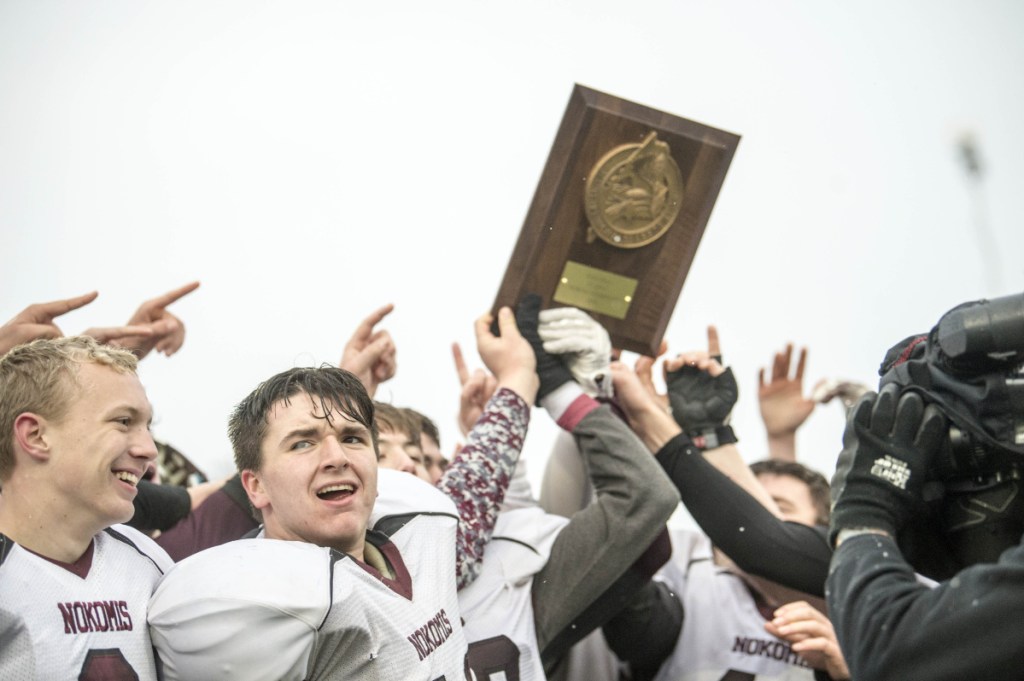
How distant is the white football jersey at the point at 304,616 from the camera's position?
3.97ft

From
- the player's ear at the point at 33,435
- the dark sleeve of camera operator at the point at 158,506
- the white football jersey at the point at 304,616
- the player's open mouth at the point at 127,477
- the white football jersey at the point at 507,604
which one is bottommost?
the dark sleeve of camera operator at the point at 158,506

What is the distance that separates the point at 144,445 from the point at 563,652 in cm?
92

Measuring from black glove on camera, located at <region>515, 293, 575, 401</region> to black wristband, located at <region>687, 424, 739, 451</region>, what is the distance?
327mm

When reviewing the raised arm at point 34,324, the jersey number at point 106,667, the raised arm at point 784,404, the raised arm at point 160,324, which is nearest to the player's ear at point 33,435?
the jersey number at point 106,667

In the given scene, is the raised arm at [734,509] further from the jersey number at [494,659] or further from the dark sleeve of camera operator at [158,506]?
the dark sleeve of camera operator at [158,506]

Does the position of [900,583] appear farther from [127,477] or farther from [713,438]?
[713,438]

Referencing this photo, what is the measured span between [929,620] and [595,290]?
3.95ft

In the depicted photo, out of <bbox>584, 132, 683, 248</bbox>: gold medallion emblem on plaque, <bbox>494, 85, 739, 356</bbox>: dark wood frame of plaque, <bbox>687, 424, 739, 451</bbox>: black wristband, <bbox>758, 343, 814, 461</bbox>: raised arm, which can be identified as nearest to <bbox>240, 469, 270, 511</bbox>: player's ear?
<bbox>494, 85, 739, 356</bbox>: dark wood frame of plaque

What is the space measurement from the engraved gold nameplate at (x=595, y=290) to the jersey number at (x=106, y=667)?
4.11 feet

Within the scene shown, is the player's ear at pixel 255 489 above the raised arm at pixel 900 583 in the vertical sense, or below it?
below

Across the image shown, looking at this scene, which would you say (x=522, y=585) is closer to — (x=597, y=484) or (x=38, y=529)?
(x=597, y=484)

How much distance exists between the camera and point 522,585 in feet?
6.31

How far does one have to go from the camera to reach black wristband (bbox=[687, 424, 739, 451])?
7.66ft

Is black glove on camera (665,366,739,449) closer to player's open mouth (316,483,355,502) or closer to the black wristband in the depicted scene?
the black wristband
